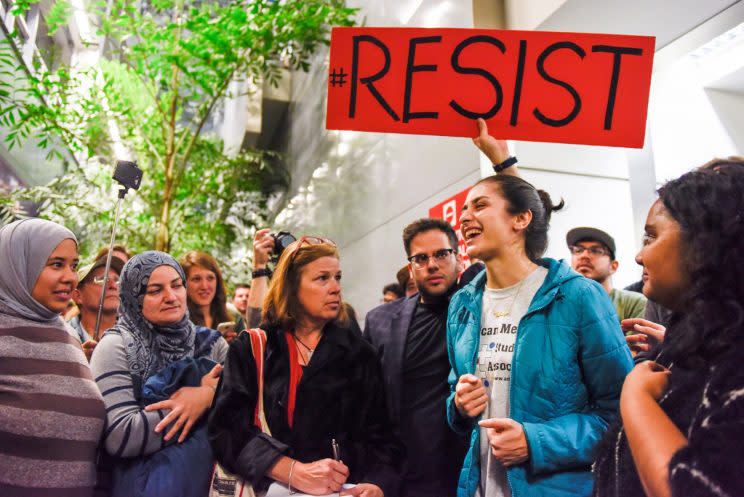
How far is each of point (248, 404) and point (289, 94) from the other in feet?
34.5

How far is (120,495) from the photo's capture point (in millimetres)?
2070

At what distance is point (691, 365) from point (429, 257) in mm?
1670

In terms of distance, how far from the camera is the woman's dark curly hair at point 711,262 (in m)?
1.10

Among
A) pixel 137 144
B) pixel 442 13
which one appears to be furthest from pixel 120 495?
pixel 137 144

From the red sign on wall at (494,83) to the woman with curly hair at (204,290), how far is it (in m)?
1.59

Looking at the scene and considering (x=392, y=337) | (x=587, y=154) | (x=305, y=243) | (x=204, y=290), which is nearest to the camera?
(x=305, y=243)

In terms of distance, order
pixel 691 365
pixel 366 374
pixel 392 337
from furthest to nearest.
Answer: pixel 392 337 → pixel 366 374 → pixel 691 365

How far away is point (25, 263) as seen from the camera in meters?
2.18

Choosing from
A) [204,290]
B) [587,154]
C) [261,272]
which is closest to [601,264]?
[587,154]

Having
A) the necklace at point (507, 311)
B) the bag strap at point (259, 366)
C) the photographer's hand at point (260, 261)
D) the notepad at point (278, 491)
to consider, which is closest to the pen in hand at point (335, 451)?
the notepad at point (278, 491)

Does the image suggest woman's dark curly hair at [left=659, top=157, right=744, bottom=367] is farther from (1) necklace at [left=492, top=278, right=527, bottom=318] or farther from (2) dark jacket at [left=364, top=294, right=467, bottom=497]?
(2) dark jacket at [left=364, top=294, right=467, bottom=497]

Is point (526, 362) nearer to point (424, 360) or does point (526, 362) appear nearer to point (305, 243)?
point (424, 360)

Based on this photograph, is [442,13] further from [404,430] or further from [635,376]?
[635,376]

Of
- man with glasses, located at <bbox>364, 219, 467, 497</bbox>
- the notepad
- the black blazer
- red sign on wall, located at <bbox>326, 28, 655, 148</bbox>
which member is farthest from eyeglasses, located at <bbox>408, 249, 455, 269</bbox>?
the notepad
